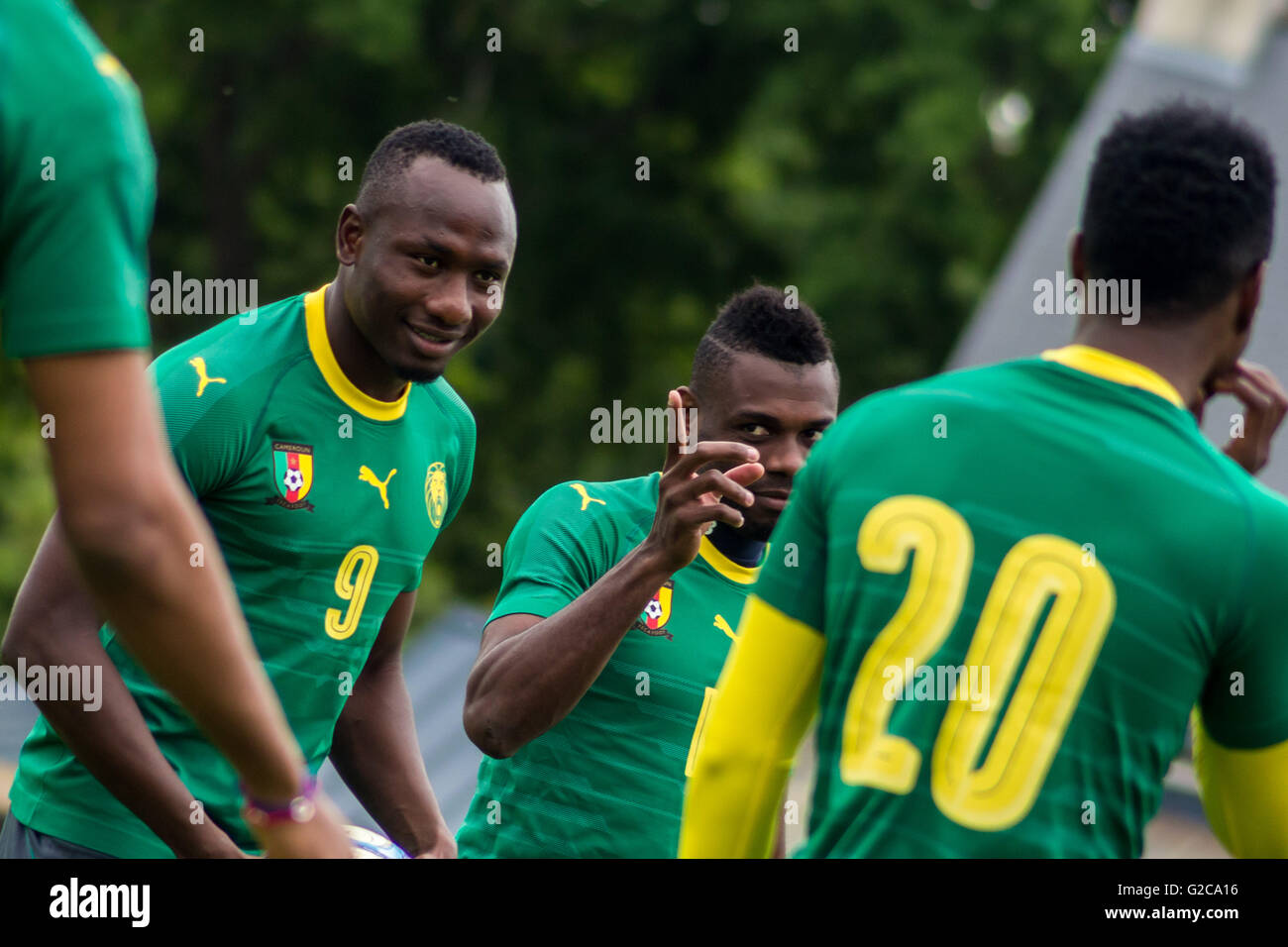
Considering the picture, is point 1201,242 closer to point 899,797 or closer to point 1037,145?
point 899,797

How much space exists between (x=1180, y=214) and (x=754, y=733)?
3.28ft

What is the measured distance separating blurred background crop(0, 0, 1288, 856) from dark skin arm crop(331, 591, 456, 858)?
10.5m

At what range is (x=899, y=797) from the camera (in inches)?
92.1

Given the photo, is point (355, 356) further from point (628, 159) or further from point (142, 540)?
point (628, 159)

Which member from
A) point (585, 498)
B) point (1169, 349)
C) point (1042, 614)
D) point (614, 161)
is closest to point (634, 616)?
point (585, 498)

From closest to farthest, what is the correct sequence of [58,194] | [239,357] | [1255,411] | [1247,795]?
[58,194]
[1247,795]
[1255,411]
[239,357]

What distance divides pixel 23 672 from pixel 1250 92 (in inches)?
481

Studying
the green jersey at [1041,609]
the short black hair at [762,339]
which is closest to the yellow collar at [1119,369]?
the green jersey at [1041,609]

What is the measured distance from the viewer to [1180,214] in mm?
2344

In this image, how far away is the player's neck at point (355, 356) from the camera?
12.5 ft

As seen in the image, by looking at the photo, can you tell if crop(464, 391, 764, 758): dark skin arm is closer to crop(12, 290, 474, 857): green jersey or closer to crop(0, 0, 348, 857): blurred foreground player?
crop(12, 290, 474, 857): green jersey

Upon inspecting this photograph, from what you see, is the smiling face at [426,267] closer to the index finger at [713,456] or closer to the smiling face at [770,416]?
the smiling face at [770,416]
